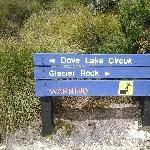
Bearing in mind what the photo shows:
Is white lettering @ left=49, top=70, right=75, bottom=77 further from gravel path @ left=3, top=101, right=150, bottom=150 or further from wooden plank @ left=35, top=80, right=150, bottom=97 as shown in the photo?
gravel path @ left=3, top=101, right=150, bottom=150

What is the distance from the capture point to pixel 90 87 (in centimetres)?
585

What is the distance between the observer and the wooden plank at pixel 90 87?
5.82 metres

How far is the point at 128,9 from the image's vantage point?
7250 mm

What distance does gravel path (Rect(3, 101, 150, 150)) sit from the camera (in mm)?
5840

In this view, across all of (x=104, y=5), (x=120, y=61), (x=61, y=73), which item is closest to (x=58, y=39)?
(x=61, y=73)

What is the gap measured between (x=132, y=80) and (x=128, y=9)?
1753mm

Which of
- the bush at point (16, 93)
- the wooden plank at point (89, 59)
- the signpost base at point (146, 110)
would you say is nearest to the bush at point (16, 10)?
the bush at point (16, 93)

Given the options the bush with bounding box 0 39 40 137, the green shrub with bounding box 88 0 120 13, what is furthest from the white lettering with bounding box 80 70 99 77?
the green shrub with bounding box 88 0 120 13

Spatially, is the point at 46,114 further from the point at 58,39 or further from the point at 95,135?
the point at 58,39

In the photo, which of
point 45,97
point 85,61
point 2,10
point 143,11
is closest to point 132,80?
point 85,61

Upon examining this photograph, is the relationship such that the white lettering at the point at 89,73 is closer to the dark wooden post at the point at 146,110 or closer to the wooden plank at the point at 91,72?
the wooden plank at the point at 91,72

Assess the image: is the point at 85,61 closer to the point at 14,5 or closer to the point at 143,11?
the point at 143,11

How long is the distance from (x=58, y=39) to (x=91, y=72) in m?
2.01

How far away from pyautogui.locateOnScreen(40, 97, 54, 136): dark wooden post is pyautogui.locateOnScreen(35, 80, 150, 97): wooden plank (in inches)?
5.3
